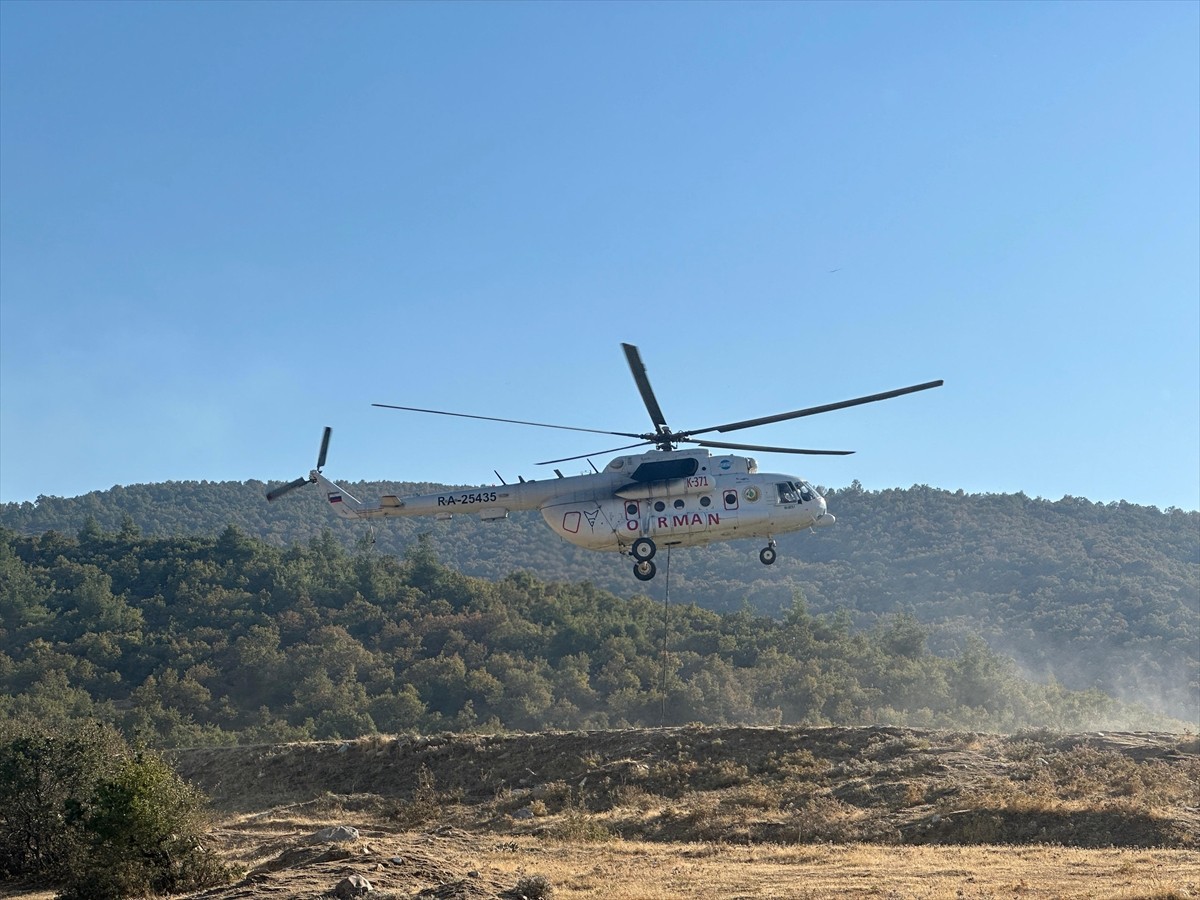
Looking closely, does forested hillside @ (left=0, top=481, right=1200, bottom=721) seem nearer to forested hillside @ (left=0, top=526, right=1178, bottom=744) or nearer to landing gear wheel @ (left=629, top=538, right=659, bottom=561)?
forested hillside @ (left=0, top=526, right=1178, bottom=744)

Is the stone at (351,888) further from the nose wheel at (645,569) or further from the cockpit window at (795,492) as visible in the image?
the cockpit window at (795,492)

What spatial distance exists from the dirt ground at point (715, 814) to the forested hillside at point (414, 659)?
28.0 m

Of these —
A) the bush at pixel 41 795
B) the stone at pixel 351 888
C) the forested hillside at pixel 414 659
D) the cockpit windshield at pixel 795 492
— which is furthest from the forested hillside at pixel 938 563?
the stone at pixel 351 888

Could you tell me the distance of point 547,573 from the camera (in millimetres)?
139250

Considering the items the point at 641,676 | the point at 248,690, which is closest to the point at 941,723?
the point at 641,676

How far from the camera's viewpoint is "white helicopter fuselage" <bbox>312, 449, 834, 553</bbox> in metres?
30.1

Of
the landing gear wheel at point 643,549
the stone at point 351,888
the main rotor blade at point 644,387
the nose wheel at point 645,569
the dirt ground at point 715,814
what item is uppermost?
the main rotor blade at point 644,387

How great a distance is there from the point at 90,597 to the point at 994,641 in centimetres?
6604

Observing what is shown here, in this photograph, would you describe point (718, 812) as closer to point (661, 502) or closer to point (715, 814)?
point (715, 814)

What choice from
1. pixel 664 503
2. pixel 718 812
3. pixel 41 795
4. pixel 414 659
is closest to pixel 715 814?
pixel 718 812

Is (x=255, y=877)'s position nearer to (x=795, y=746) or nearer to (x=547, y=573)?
(x=795, y=746)

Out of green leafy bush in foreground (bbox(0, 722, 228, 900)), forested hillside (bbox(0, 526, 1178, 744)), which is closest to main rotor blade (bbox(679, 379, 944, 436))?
green leafy bush in foreground (bbox(0, 722, 228, 900))

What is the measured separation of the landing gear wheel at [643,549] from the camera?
3006cm

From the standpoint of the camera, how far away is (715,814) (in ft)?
88.4
